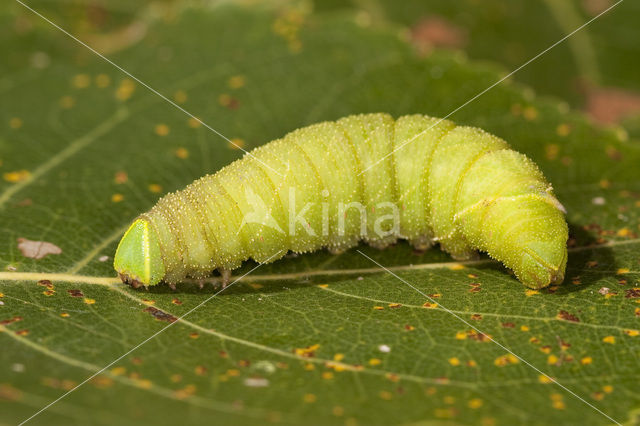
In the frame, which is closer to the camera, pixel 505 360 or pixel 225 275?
pixel 505 360

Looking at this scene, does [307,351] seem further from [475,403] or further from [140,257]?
[140,257]

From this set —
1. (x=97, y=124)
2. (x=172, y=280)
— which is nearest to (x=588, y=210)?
(x=172, y=280)

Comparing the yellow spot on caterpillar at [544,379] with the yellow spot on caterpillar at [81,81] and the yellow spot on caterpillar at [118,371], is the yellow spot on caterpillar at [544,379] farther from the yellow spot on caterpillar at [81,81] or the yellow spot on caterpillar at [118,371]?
the yellow spot on caterpillar at [81,81]

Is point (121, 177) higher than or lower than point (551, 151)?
higher

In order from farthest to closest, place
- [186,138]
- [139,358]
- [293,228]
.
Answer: [186,138]
[293,228]
[139,358]

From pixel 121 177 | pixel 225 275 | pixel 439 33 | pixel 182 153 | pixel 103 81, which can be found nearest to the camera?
pixel 225 275

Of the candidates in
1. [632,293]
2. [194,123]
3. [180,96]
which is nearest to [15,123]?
[180,96]

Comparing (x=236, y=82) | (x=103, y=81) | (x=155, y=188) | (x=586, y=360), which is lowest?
(x=586, y=360)

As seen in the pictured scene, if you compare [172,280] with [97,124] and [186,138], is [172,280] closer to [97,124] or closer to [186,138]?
[186,138]
